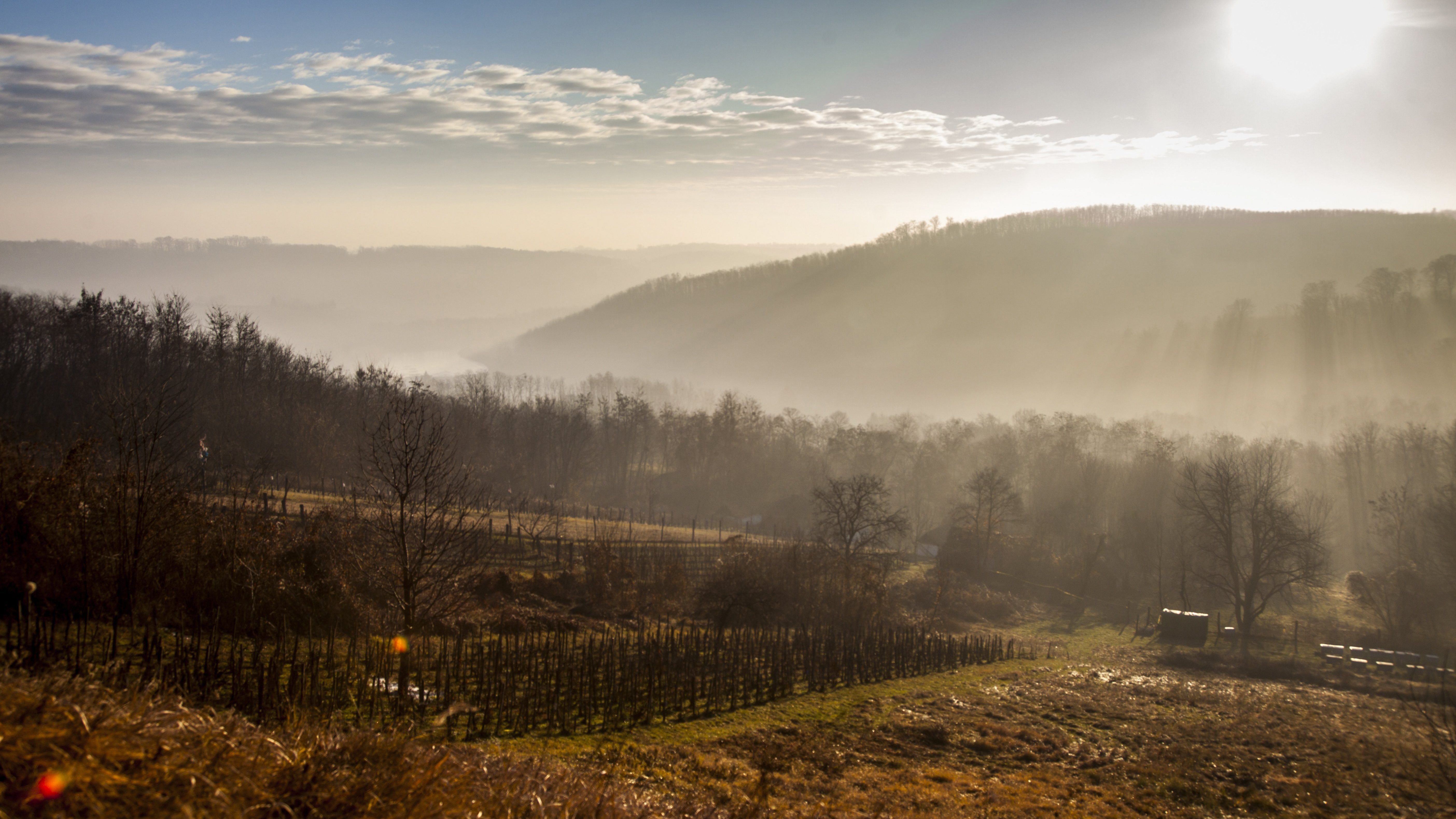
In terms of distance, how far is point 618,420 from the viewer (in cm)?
11269

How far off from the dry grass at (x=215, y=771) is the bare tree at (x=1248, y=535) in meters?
46.3

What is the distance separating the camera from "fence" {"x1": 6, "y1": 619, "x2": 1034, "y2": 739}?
1214 centimetres

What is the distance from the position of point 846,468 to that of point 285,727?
308 ft

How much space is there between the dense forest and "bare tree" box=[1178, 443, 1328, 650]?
39 centimetres

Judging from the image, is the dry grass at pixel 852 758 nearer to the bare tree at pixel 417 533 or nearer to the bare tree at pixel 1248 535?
the bare tree at pixel 417 533

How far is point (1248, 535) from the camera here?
58000mm

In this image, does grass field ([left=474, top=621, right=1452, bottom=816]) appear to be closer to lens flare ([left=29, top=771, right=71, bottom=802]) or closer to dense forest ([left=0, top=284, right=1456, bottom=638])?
lens flare ([left=29, top=771, right=71, bottom=802])

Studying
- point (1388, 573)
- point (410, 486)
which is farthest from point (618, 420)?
point (410, 486)

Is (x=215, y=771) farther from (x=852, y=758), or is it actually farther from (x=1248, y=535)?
(x=1248, y=535)

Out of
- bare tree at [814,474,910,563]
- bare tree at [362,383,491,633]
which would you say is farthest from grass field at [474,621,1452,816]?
bare tree at [814,474,910,563]

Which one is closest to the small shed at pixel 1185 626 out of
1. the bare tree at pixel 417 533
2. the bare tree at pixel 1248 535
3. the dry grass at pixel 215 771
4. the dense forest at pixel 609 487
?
the bare tree at pixel 1248 535

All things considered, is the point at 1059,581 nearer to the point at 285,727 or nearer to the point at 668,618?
the point at 668,618

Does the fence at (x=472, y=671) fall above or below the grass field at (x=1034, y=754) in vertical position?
above

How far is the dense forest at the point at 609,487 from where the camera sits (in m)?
18.6
